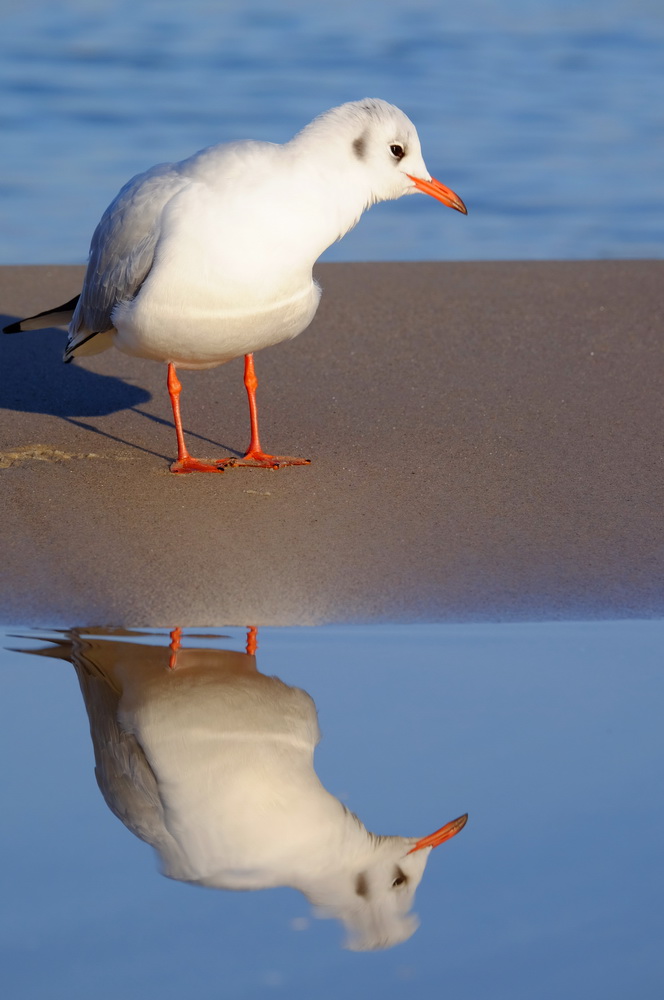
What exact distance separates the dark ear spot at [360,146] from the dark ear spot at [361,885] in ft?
7.63

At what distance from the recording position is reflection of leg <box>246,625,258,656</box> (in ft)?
10.6

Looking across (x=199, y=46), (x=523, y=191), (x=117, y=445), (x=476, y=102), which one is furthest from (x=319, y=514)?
(x=199, y=46)

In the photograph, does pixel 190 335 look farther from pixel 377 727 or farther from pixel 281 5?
pixel 281 5

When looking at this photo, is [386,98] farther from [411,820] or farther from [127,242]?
[411,820]

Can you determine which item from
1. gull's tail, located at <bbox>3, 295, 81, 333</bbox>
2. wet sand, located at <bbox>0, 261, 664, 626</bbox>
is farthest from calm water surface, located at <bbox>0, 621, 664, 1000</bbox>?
gull's tail, located at <bbox>3, 295, 81, 333</bbox>

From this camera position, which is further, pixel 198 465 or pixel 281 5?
pixel 281 5

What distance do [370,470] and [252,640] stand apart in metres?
1.27

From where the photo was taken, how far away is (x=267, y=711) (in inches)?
117

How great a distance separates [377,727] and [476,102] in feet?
33.3

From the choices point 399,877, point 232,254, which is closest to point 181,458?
point 232,254

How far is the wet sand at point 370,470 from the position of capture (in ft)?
11.7

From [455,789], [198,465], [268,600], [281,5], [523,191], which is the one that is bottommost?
[455,789]

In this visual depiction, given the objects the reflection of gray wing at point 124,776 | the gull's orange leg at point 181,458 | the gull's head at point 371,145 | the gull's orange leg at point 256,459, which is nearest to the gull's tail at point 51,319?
the gull's orange leg at point 181,458

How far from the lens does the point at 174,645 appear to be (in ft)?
10.7
